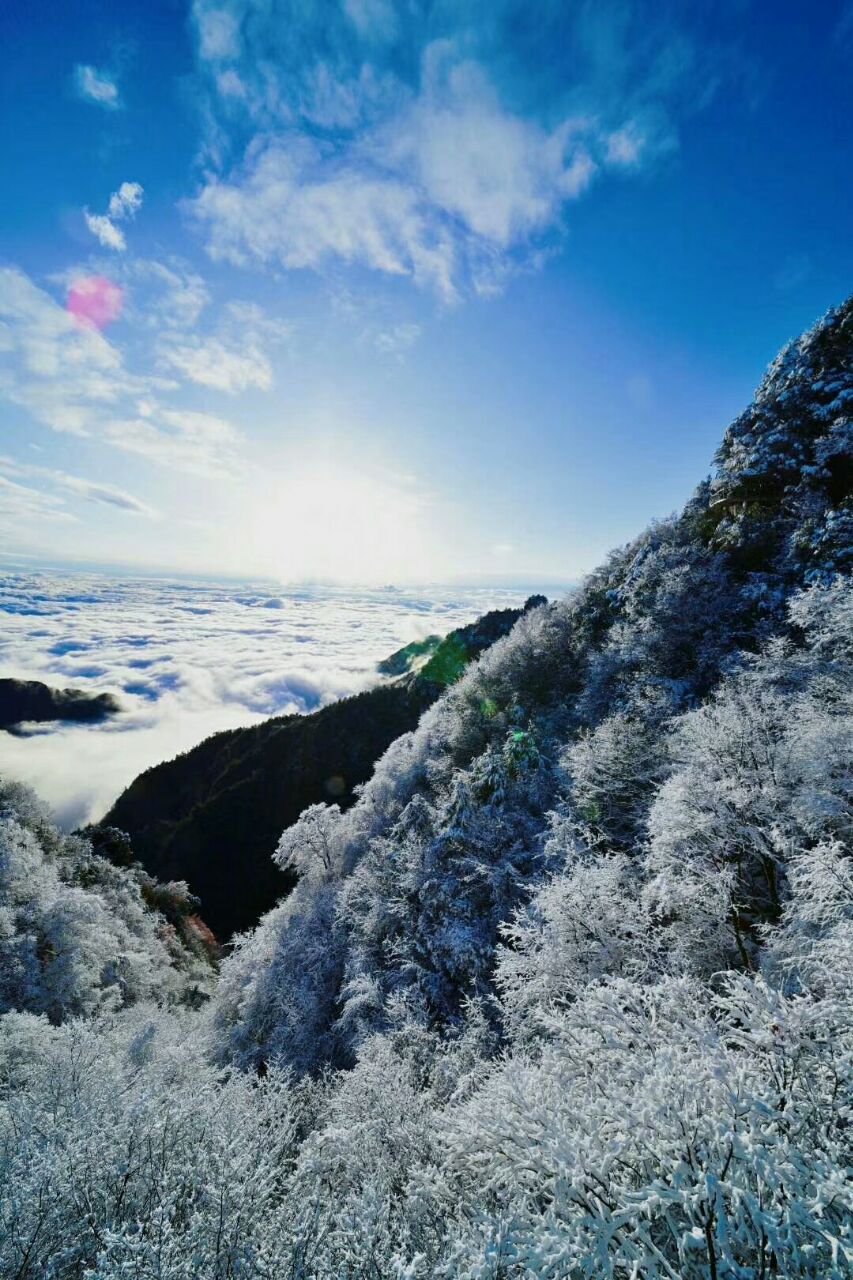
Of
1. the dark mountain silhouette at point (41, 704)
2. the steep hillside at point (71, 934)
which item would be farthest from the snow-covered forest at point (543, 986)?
the dark mountain silhouette at point (41, 704)

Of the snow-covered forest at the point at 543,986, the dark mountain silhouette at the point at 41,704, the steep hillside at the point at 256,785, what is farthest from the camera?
the dark mountain silhouette at the point at 41,704

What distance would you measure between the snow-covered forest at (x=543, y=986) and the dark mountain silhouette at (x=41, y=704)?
14486 centimetres

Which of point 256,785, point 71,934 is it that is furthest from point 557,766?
point 256,785

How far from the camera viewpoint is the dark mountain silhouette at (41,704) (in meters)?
150

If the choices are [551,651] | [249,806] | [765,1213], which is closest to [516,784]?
[551,651]

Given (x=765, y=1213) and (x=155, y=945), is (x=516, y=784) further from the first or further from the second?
(x=155, y=945)

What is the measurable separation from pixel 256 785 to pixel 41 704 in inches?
4784

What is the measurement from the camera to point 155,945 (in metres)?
42.5

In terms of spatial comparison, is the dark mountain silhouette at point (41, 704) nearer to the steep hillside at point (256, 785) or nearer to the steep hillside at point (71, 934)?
the steep hillside at point (256, 785)

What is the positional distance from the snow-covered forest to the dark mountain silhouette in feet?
475

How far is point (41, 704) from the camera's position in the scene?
156375 mm

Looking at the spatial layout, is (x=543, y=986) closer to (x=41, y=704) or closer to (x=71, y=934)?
(x=71, y=934)

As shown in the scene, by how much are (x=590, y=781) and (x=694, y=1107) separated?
20.5m

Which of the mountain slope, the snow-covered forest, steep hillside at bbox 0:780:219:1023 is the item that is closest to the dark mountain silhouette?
steep hillside at bbox 0:780:219:1023
